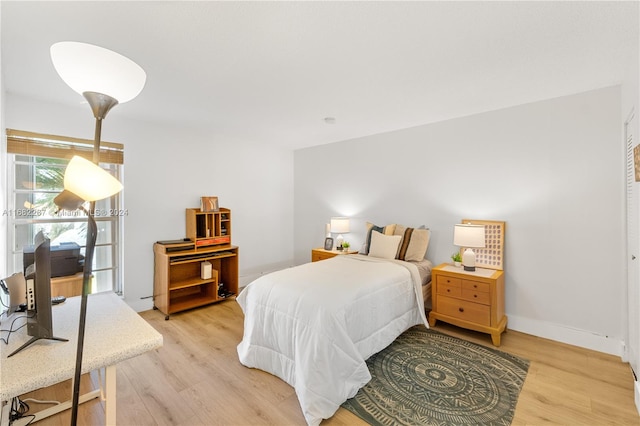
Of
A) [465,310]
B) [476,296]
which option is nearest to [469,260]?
[476,296]

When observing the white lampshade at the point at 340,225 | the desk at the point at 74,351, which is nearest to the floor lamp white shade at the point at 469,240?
the white lampshade at the point at 340,225

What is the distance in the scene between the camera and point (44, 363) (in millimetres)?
1001

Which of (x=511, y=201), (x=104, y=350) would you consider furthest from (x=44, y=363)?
(x=511, y=201)

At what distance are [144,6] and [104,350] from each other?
1705 millimetres

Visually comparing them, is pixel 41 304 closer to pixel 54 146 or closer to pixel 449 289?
pixel 54 146

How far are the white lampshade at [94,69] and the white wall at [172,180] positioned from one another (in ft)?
8.11

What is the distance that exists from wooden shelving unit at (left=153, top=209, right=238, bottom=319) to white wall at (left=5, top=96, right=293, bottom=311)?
0.22m

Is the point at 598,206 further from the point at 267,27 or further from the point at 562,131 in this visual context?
the point at 267,27

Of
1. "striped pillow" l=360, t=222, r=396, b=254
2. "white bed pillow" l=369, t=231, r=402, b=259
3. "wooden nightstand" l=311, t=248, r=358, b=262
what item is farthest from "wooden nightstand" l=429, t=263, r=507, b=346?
"wooden nightstand" l=311, t=248, r=358, b=262

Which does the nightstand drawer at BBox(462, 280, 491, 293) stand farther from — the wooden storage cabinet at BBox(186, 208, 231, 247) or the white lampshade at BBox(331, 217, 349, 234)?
the wooden storage cabinet at BBox(186, 208, 231, 247)

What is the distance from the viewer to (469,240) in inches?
111

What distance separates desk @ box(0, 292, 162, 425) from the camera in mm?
930

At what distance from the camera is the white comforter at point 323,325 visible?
5.91 ft

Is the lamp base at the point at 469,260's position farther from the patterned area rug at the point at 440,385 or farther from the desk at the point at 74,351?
the desk at the point at 74,351
